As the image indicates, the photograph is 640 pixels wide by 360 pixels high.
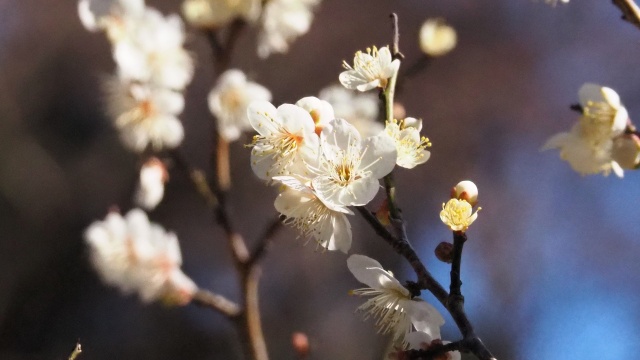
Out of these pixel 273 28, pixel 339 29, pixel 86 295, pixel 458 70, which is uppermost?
pixel 339 29

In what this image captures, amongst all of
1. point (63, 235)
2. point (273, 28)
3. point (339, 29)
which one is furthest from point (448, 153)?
point (63, 235)

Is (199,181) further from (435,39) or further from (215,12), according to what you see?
(435,39)

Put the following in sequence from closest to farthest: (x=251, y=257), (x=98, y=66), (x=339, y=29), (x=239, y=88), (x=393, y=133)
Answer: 1. (x=393, y=133)
2. (x=251, y=257)
3. (x=239, y=88)
4. (x=98, y=66)
5. (x=339, y=29)

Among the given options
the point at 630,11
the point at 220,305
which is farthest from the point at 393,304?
the point at 220,305

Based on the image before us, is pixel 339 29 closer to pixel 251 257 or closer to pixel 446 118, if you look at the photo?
pixel 446 118

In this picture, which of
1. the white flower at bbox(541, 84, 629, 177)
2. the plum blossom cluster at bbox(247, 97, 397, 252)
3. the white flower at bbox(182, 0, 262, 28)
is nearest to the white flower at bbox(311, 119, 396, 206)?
the plum blossom cluster at bbox(247, 97, 397, 252)
